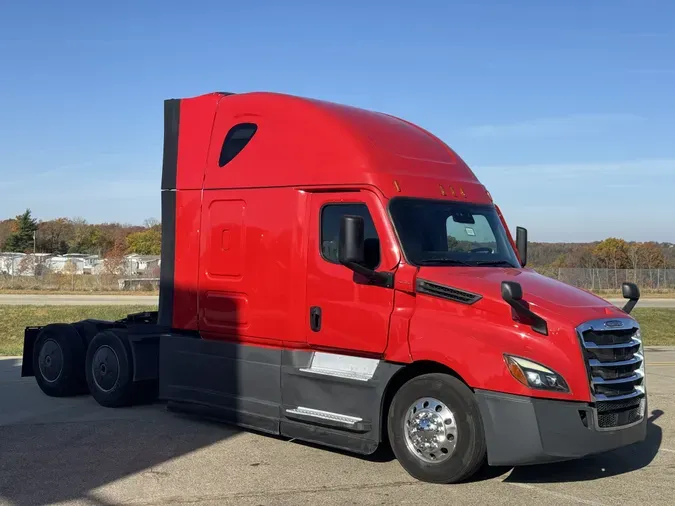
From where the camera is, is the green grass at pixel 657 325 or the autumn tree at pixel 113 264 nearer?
the green grass at pixel 657 325

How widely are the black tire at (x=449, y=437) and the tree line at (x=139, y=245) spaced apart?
55163mm

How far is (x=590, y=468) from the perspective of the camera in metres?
7.36

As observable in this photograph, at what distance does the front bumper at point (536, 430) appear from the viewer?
6.19m

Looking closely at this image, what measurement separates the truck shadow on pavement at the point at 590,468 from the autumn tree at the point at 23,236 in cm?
8294

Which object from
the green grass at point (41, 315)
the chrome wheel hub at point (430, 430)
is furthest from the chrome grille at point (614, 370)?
the green grass at point (41, 315)

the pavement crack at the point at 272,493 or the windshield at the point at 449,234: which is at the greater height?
the windshield at the point at 449,234

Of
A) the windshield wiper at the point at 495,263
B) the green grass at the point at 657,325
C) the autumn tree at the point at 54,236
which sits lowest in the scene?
the green grass at the point at 657,325

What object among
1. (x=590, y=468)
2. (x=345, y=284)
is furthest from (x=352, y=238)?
(x=590, y=468)

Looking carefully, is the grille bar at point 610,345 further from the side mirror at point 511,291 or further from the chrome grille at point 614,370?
the side mirror at point 511,291

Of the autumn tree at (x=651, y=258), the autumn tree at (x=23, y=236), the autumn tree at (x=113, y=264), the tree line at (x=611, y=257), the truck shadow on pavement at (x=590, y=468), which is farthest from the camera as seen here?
the autumn tree at (x=23, y=236)

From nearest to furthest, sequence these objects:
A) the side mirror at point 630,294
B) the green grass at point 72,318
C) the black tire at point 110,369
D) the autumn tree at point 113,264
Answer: the side mirror at point 630,294 → the black tire at point 110,369 → the green grass at point 72,318 → the autumn tree at point 113,264

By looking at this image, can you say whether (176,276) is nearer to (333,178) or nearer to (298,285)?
(298,285)

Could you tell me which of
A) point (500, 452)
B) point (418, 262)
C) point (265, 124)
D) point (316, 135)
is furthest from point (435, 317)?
point (265, 124)

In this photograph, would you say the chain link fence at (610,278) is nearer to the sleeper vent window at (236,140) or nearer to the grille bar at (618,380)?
the sleeper vent window at (236,140)
